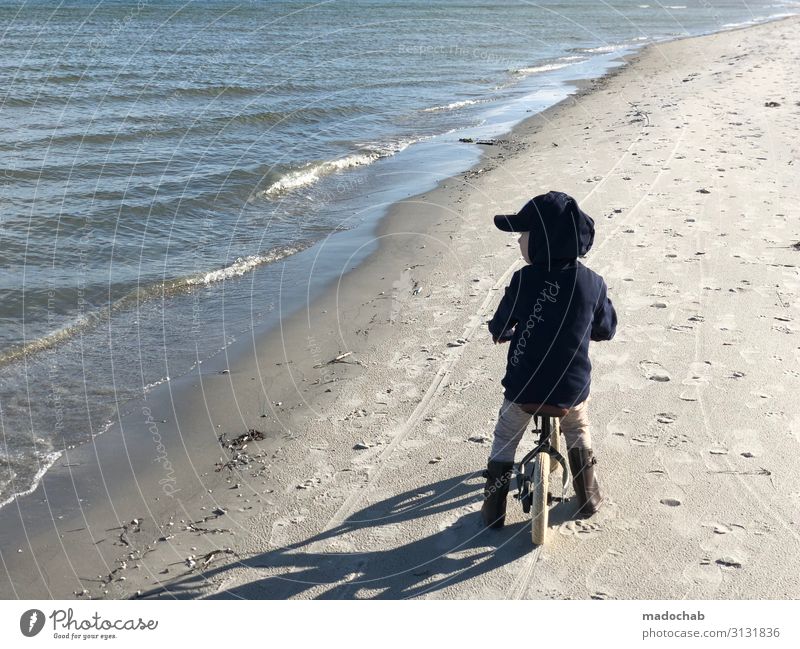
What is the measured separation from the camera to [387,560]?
16.4 ft

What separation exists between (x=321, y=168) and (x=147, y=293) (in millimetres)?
6964

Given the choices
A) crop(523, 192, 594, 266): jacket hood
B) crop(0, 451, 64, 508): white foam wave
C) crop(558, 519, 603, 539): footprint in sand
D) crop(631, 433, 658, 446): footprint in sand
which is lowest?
crop(0, 451, 64, 508): white foam wave

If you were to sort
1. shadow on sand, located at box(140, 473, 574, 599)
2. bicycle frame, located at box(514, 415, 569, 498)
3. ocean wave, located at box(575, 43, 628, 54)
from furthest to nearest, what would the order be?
ocean wave, located at box(575, 43, 628, 54)
bicycle frame, located at box(514, 415, 569, 498)
shadow on sand, located at box(140, 473, 574, 599)

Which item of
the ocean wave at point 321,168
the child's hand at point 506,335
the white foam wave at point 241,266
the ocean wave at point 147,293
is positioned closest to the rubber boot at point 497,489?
the child's hand at point 506,335

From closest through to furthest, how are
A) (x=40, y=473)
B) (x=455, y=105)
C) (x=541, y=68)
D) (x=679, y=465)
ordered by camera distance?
(x=679, y=465), (x=40, y=473), (x=455, y=105), (x=541, y=68)

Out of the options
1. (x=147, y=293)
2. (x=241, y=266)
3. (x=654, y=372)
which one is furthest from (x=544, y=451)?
(x=241, y=266)

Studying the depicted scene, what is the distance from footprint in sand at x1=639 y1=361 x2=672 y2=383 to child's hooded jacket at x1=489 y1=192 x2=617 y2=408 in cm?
221

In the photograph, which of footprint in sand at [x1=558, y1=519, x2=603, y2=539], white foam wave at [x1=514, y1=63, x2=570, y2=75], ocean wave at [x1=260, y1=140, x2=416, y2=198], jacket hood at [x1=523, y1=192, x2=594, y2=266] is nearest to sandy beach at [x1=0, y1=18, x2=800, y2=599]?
footprint in sand at [x1=558, y1=519, x2=603, y2=539]

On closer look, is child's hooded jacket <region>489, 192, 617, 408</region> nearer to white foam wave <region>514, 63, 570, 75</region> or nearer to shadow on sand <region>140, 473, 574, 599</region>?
shadow on sand <region>140, 473, 574, 599</region>

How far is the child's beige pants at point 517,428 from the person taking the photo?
4992mm

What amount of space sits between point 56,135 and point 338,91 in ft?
29.8

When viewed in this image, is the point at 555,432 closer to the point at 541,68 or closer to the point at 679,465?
the point at 679,465

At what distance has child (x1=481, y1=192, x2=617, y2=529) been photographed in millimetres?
4723

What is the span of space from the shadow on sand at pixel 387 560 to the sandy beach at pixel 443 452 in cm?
1
